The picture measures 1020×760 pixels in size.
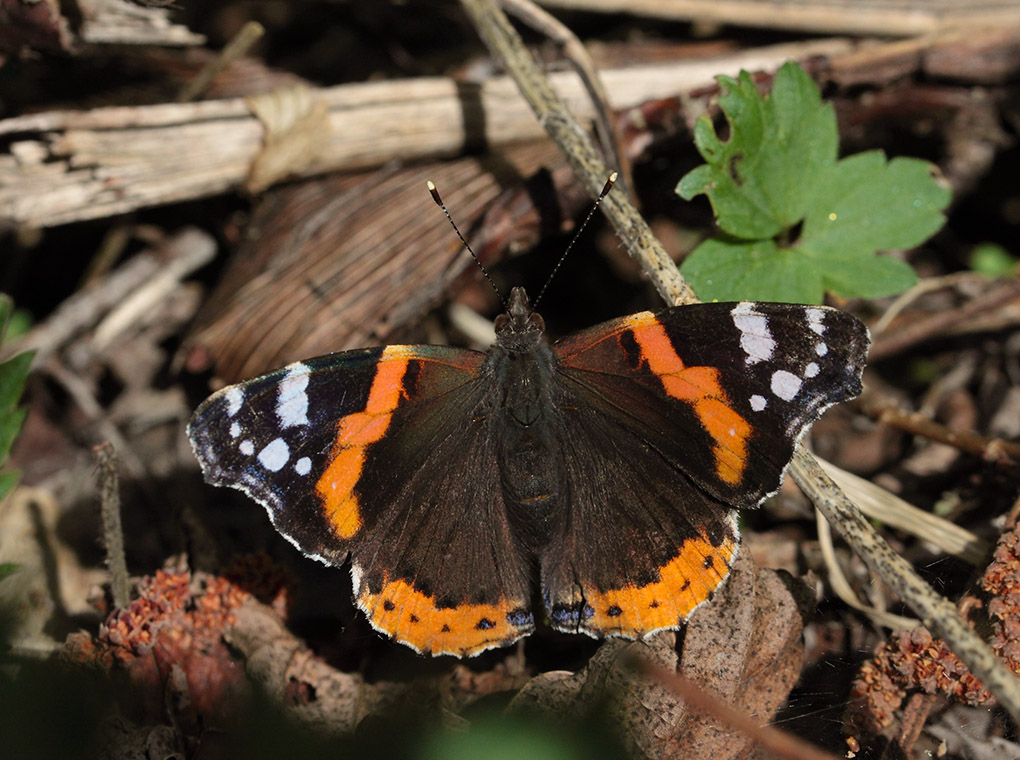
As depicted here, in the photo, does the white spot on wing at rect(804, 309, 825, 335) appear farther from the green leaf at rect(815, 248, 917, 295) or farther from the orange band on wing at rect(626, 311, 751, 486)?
the green leaf at rect(815, 248, 917, 295)

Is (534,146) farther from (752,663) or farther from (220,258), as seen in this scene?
(752,663)

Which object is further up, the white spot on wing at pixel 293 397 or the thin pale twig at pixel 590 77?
the thin pale twig at pixel 590 77

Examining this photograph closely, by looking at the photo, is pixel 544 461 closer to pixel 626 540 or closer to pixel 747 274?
pixel 626 540

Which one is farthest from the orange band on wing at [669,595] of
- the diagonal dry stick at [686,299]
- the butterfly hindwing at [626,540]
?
the diagonal dry stick at [686,299]

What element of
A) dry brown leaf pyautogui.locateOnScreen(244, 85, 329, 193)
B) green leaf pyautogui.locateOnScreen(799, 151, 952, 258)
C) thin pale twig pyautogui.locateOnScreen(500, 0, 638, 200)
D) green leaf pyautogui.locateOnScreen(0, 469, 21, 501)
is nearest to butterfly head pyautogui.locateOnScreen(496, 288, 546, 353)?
thin pale twig pyautogui.locateOnScreen(500, 0, 638, 200)

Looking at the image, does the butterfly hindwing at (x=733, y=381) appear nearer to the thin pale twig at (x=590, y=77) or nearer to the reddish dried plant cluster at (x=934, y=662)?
the reddish dried plant cluster at (x=934, y=662)

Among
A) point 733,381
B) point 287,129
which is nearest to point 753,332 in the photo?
point 733,381

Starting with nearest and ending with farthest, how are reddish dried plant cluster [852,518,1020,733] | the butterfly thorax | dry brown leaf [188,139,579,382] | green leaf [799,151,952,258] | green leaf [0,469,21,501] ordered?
1. reddish dried plant cluster [852,518,1020,733]
2. the butterfly thorax
3. green leaf [0,469,21,501]
4. green leaf [799,151,952,258]
5. dry brown leaf [188,139,579,382]
